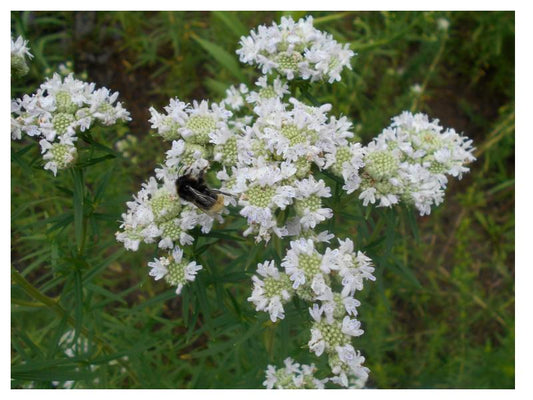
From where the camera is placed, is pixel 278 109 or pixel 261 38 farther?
pixel 261 38

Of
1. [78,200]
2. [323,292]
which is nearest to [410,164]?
[323,292]

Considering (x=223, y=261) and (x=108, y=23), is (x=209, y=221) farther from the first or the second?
(x=108, y=23)

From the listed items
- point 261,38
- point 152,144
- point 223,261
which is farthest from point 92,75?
point 261,38

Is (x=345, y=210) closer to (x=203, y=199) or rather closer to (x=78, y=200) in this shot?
(x=203, y=199)

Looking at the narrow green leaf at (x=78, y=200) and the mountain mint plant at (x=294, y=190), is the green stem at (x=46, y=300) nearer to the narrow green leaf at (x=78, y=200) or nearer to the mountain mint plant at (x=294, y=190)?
the narrow green leaf at (x=78, y=200)

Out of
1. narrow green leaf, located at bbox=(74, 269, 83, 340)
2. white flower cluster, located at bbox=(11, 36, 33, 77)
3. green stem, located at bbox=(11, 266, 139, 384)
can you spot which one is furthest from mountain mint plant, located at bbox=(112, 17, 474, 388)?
white flower cluster, located at bbox=(11, 36, 33, 77)

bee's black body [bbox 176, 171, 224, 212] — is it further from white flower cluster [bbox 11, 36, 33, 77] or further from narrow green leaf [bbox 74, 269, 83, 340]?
white flower cluster [bbox 11, 36, 33, 77]
